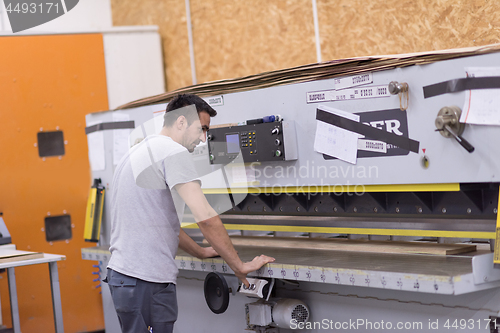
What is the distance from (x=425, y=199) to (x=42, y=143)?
9.11 feet

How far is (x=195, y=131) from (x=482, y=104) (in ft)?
3.42

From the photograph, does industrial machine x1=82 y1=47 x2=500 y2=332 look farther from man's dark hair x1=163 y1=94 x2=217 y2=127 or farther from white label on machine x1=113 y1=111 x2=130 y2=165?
white label on machine x1=113 y1=111 x2=130 y2=165

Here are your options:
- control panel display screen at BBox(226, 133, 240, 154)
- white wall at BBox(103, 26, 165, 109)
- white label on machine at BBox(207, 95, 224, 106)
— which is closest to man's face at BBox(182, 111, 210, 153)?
control panel display screen at BBox(226, 133, 240, 154)

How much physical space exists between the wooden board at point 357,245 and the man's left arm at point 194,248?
266mm

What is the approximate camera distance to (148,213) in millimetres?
2002

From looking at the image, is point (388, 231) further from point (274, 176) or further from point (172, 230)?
point (172, 230)

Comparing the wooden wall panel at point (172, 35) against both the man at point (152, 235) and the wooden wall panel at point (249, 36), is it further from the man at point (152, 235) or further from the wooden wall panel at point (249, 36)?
the man at point (152, 235)

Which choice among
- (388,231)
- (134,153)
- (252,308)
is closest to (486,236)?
(388,231)

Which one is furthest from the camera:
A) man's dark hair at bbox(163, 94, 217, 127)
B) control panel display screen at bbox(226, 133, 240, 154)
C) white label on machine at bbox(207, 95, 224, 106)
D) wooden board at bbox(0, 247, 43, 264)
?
wooden board at bbox(0, 247, 43, 264)

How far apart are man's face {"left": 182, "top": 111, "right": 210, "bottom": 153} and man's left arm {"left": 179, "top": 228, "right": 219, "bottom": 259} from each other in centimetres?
41

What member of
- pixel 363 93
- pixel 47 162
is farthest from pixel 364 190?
pixel 47 162

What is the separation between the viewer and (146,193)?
200 cm

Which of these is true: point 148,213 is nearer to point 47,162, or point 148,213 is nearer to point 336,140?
point 336,140

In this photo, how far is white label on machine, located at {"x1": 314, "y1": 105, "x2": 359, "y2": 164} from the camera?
77.0 inches
